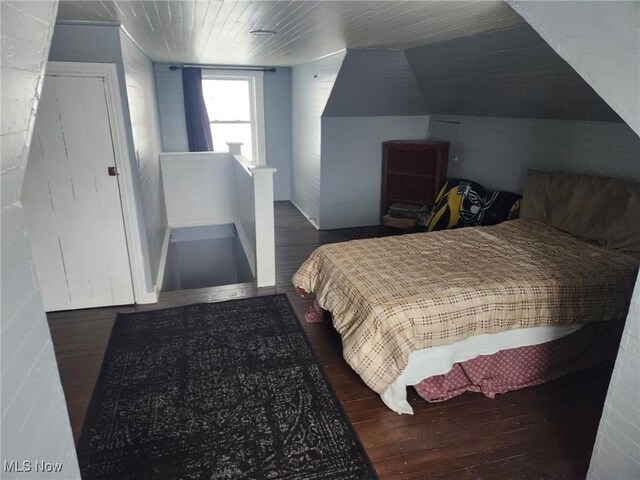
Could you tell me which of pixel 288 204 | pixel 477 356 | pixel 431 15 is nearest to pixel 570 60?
pixel 431 15

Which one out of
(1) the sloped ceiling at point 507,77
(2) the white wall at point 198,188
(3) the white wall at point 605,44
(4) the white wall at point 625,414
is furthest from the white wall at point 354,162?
(4) the white wall at point 625,414

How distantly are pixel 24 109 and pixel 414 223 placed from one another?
4.43 metres

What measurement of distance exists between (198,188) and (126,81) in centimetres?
249

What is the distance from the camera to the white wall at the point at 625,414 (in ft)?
4.52

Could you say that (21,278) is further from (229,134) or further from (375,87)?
(229,134)

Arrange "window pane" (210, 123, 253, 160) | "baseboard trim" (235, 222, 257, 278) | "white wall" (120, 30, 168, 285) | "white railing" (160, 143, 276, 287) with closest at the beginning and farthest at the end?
"white wall" (120, 30, 168, 285) → "baseboard trim" (235, 222, 257, 278) → "white railing" (160, 143, 276, 287) → "window pane" (210, 123, 253, 160)

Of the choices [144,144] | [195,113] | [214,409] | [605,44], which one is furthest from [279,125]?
[605,44]

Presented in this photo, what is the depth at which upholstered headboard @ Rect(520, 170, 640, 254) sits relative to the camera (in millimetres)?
2713

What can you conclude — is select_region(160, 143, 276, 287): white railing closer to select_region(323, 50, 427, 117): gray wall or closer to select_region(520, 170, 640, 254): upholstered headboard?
select_region(323, 50, 427, 117): gray wall

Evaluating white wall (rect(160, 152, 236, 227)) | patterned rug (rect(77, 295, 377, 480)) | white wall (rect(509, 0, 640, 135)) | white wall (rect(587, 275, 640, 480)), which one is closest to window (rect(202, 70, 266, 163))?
white wall (rect(160, 152, 236, 227))

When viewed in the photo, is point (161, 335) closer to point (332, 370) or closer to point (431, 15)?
point (332, 370)

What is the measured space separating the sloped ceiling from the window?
2.65 meters

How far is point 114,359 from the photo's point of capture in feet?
8.44

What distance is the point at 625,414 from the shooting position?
4.68ft
